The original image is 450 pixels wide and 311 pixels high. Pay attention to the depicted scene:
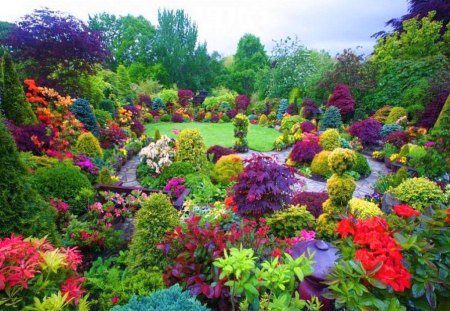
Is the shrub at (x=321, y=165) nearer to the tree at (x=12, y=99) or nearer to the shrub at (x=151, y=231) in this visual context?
the shrub at (x=151, y=231)

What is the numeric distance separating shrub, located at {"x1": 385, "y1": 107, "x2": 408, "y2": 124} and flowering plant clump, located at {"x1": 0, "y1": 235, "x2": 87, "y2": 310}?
47.1ft

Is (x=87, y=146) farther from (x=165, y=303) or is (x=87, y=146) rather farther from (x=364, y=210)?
(x=165, y=303)

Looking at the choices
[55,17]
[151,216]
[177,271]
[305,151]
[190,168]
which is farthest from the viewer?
[55,17]

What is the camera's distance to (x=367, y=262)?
78.8 inches

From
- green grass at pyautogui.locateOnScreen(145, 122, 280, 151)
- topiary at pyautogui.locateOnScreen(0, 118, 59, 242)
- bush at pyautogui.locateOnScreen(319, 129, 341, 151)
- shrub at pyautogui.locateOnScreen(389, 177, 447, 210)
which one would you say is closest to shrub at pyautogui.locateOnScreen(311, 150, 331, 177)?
bush at pyautogui.locateOnScreen(319, 129, 341, 151)

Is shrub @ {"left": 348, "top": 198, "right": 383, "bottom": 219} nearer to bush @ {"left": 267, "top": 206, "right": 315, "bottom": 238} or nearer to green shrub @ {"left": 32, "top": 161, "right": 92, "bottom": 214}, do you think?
bush @ {"left": 267, "top": 206, "right": 315, "bottom": 238}

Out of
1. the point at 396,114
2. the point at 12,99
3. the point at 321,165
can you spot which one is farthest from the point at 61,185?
the point at 396,114

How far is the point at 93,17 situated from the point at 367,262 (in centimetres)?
4352

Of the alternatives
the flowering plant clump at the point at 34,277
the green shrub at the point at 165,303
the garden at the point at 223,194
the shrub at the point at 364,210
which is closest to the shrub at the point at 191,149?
the garden at the point at 223,194

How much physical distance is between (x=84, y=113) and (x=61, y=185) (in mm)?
5640

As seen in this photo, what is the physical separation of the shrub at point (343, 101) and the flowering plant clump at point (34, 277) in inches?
619

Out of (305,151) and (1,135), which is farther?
(305,151)

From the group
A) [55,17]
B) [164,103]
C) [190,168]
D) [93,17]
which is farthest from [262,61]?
[190,168]

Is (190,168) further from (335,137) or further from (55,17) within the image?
(55,17)
